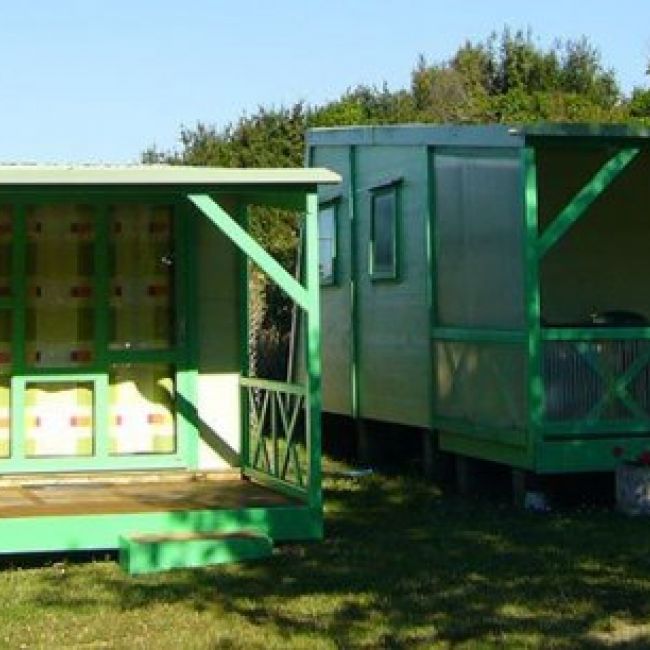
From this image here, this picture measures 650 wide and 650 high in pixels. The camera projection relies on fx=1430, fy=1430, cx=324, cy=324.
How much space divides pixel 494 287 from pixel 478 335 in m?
0.43

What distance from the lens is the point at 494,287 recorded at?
12.0 m

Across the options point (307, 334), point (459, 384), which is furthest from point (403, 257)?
point (307, 334)

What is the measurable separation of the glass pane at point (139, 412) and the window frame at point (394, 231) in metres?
3.58

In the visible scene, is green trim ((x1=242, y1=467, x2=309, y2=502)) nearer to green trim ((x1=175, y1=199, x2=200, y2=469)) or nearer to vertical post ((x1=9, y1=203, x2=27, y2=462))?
green trim ((x1=175, y1=199, x2=200, y2=469))

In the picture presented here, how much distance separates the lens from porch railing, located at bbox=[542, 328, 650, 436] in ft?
37.2

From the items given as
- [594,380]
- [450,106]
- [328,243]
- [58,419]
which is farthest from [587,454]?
[450,106]

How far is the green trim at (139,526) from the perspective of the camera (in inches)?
351

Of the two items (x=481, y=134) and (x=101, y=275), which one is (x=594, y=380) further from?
(x=101, y=275)

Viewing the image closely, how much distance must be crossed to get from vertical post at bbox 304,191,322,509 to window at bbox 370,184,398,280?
186 inches

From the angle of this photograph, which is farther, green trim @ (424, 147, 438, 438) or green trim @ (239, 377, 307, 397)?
green trim @ (424, 147, 438, 438)

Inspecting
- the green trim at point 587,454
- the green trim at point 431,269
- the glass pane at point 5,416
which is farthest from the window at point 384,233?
the glass pane at point 5,416

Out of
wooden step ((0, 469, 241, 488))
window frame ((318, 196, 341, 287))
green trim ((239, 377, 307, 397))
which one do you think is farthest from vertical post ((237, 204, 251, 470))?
window frame ((318, 196, 341, 287))

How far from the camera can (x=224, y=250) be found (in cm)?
1137

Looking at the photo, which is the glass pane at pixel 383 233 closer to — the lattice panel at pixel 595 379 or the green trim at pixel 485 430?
the green trim at pixel 485 430
